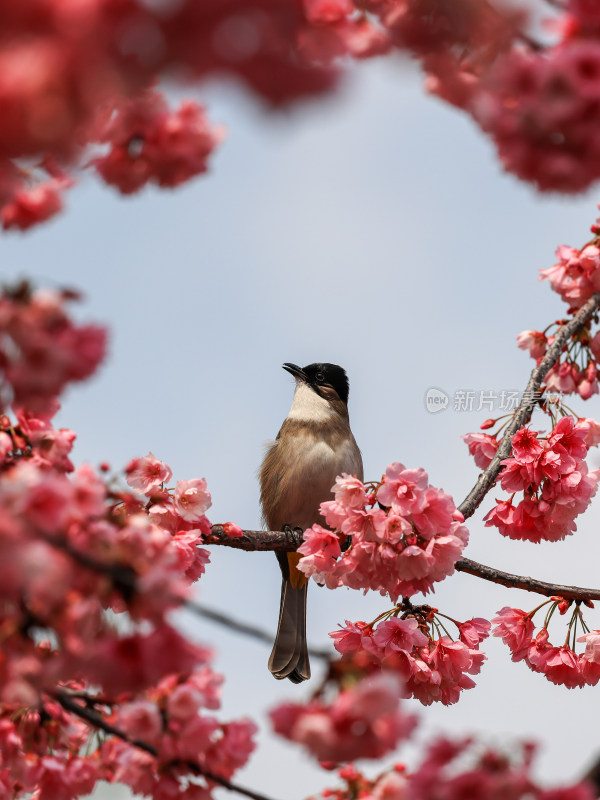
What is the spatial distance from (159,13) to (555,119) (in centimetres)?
96

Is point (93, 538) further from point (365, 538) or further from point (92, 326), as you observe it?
point (365, 538)

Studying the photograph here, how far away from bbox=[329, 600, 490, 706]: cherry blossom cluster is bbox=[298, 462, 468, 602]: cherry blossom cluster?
232 mm

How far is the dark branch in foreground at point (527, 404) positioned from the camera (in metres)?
4.34

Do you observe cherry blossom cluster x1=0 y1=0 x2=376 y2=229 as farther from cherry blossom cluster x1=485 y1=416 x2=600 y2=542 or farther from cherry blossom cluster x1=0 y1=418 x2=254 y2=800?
cherry blossom cluster x1=485 y1=416 x2=600 y2=542

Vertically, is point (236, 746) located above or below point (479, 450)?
below

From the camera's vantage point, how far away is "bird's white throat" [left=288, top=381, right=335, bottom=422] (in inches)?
261

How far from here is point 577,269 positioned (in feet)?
14.6

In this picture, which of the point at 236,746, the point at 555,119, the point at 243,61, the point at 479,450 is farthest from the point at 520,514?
the point at 243,61

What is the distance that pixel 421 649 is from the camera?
3811mm

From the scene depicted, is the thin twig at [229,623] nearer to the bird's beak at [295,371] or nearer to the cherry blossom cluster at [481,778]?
the cherry blossom cluster at [481,778]

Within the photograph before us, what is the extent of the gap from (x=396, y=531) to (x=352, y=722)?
5.31ft

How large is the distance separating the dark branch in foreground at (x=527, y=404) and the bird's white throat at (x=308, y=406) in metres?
2.32

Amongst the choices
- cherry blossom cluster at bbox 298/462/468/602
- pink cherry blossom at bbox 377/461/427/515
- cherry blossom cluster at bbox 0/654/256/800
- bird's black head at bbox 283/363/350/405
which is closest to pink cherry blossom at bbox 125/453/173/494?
cherry blossom cluster at bbox 298/462/468/602

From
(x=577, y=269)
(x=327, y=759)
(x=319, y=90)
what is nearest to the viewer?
(x=319, y=90)
